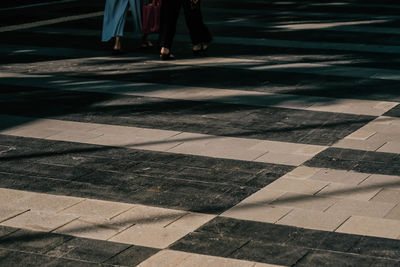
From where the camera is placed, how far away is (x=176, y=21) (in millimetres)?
12422

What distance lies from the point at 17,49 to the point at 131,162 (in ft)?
21.9

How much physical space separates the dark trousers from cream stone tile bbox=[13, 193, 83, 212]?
6.13 meters

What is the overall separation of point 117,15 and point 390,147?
595cm

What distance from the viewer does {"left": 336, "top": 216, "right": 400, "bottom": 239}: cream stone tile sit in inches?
224

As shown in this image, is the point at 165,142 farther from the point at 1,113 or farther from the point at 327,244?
the point at 327,244

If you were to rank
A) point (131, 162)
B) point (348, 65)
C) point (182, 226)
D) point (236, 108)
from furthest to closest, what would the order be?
point (348, 65)
point (236, 108)
point (131, 162)
point (182, 226)

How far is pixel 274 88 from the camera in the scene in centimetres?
1038

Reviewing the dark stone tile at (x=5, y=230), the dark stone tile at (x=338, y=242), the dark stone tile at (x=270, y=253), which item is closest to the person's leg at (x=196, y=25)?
the dark stone tile at (x=5, y=230)

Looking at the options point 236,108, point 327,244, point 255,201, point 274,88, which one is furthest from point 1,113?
point 327,244

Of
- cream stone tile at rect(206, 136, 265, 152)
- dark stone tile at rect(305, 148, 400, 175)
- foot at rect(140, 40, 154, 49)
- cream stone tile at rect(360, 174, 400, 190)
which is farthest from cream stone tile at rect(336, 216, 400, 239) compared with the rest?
foot at rect(140, 40, 154, 49)

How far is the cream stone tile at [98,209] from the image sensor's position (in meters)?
6.09

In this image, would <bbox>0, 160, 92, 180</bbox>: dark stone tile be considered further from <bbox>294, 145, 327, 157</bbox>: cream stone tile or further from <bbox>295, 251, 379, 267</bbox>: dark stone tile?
<bbox>295, 251, 379, 267</bbox>: dark stone tile

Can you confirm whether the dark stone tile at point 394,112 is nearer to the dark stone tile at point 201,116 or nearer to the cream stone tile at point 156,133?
the dark stone tile at point 201,116

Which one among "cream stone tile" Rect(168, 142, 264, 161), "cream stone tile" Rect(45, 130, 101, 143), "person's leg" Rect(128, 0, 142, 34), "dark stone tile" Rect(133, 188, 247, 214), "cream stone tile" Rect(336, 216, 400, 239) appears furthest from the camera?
"person's leg" Rect(128, 0, 142, 34)
